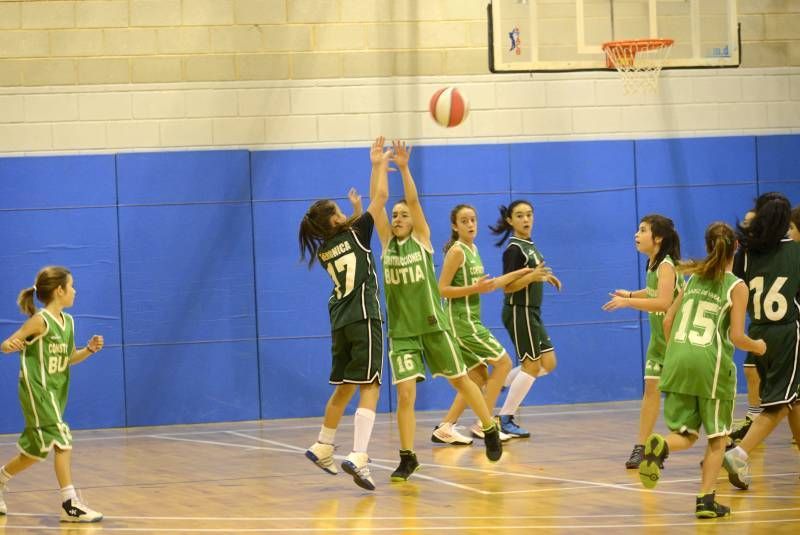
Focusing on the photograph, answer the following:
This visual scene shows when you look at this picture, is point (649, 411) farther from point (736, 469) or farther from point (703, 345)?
point (703, 345)

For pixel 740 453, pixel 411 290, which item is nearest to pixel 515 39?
pixel 411 290

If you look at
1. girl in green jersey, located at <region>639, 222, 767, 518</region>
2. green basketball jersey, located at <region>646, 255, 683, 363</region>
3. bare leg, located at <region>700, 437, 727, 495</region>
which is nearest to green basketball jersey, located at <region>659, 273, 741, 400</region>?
girl in green jersey, located at <region>639, 222, 767, 518</region>

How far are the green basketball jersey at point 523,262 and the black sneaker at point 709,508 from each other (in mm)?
3480

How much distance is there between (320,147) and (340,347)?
454cm

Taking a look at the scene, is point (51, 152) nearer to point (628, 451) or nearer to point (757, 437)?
point (628, 451)

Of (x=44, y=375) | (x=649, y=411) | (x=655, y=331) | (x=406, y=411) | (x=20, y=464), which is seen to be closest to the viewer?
(x=44, y=375)

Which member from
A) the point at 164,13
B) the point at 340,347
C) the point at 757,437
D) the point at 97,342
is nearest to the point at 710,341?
the point at 757,437

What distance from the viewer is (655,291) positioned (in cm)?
777

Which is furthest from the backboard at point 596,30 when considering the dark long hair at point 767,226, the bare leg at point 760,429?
the bare leg at point 760,429

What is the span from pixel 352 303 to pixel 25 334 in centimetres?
185

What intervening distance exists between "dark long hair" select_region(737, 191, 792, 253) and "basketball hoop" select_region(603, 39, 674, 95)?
4107mm

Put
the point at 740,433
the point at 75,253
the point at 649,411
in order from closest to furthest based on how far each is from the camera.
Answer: the point at 649,411 < the point at 740,433 < the point at 75,253

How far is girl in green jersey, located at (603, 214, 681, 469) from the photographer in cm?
736

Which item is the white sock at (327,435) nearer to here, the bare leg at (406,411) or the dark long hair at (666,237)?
the bare leg at (406,411)
